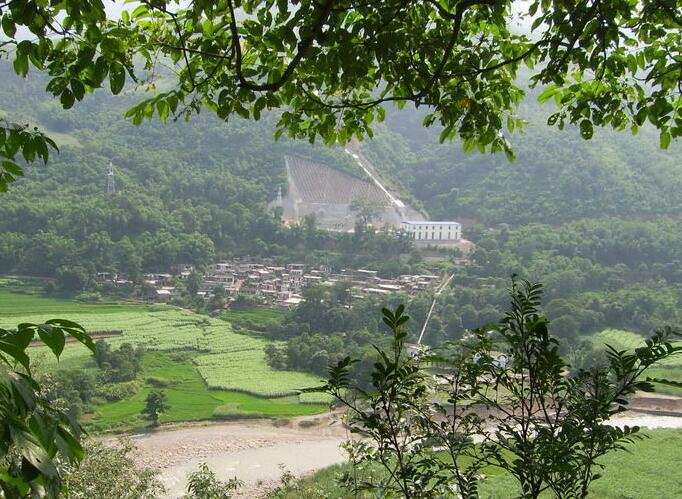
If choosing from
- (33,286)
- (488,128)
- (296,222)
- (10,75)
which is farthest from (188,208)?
(488,128)

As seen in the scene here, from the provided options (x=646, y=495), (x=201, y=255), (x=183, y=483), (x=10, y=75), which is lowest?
(x=183, y=483)

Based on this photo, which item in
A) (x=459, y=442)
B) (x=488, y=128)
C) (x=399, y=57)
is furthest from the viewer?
(x=488, y=128)

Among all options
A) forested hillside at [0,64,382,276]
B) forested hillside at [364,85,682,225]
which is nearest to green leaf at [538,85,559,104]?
forested hillside at [0,64,382,276]

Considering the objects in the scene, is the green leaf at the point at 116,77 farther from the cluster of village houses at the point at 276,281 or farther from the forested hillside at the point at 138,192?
the forested hillside at the point at 138,192

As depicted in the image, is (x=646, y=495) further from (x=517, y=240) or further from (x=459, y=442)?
(x=517, y=240)

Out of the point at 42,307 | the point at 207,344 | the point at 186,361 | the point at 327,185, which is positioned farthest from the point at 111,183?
the point at 186,361

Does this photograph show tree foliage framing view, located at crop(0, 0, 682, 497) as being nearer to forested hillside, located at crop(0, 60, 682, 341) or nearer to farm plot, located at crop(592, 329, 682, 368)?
farm plot, located at crop(592, 329, 682, 368)

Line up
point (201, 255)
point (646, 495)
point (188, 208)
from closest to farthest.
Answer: point (646, 495)
point (201, 255)
point (188, 208)
